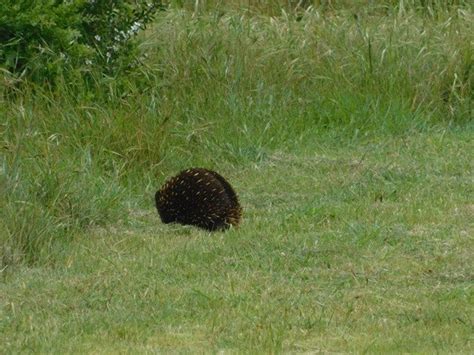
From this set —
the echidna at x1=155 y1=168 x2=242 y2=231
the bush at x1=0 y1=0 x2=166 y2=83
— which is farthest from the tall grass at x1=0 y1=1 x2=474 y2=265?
the echidna at x1=155 y1=168 x2=242 y2=231

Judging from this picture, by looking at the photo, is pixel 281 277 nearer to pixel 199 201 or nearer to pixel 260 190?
pixel 199 201

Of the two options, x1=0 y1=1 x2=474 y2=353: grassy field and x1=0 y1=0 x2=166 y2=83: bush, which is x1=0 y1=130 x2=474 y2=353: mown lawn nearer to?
x1=0 y1=1 x2=474 y2=353: grassy field

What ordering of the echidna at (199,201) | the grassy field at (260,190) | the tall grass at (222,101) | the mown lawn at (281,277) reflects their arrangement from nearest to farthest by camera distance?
1. the mown lawn at (281,277)
2. the grassy field at (260,190)
3. the echidna at (199,201)
4. the tall grass at (222,101)

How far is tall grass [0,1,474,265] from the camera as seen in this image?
28.3 ft

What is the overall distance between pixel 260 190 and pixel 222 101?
1888 mm

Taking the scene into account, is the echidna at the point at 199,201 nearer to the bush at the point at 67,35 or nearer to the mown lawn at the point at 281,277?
the mown lawn at the point at 281,277

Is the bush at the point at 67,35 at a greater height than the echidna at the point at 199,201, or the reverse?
the bush at the point at 67,35

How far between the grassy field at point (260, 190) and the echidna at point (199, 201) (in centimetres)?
13

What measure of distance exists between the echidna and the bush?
1.89m

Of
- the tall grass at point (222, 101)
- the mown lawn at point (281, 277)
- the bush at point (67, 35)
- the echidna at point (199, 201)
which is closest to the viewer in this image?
the mown lawn at point (281, 277)

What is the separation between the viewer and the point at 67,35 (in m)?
10.4

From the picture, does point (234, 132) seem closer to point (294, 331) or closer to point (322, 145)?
point (322, 145)

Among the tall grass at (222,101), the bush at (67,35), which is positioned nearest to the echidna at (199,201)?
the tall grass at (222,101)

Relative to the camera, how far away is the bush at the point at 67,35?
10219 millimetres
